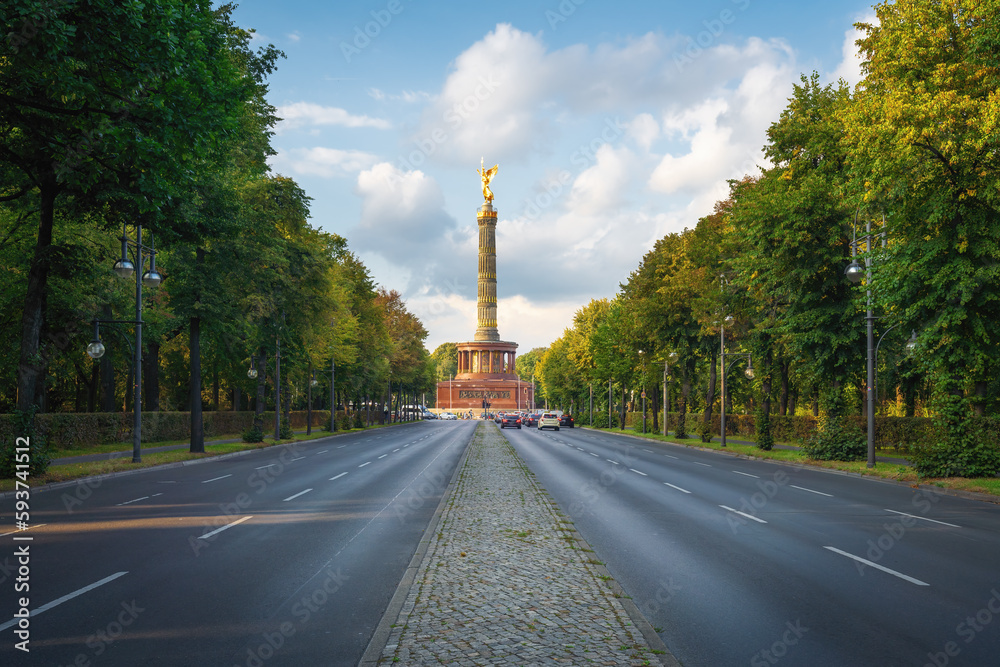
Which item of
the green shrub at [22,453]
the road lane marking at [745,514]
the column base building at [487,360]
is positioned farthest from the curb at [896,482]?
the column base building at [487,360]

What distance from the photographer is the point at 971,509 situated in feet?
49.4

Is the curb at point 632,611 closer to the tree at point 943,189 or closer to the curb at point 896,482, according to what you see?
the curb at point 896,482

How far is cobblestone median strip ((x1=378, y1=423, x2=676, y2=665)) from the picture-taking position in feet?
17.8

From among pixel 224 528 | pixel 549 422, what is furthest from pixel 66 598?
pixel 549 422

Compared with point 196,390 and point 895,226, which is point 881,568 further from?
point 196,390

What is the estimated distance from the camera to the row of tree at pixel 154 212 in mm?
13148

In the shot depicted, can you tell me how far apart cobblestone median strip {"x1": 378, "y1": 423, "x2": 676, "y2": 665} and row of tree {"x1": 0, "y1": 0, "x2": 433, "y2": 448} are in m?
9.94

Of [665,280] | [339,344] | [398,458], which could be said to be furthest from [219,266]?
[665,280]

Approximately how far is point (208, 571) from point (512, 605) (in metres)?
4.06

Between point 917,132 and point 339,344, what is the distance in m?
41.6

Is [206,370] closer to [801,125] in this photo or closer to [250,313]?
[250,313]

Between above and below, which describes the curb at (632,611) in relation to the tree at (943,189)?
below

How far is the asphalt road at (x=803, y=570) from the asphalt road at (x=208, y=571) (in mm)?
3024

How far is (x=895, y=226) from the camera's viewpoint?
21062 millimetres
